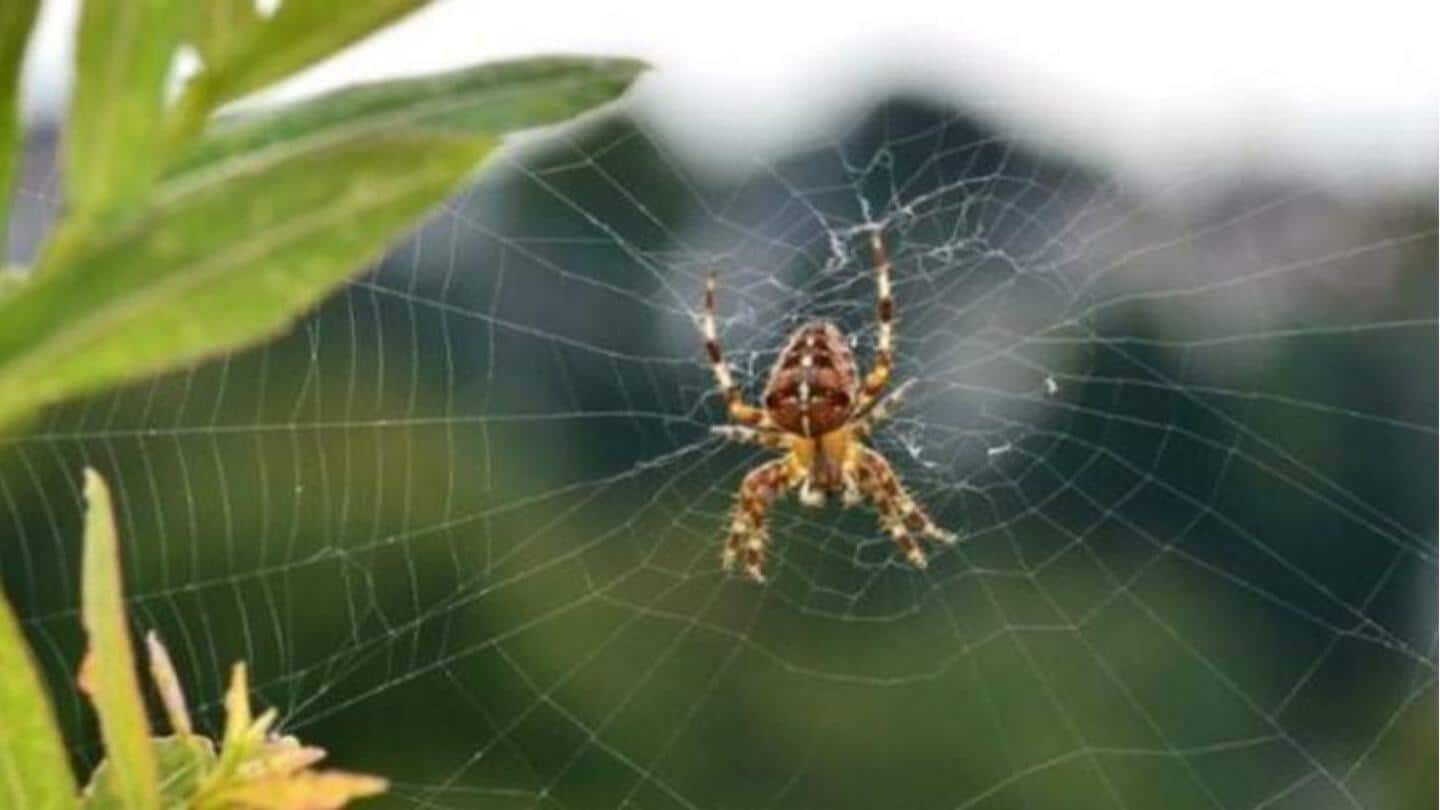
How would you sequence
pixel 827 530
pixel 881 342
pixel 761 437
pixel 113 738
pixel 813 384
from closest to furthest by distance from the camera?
pixel 113 738
pixel 881 342
pixel 813 384
pixel 761 437
pixel 827 530

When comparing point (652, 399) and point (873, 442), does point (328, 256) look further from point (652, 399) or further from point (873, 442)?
point (652, 399)

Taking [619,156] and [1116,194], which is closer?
[1116,194]

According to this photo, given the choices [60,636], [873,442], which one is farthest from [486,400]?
[873,442]

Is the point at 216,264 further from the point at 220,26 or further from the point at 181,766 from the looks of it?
the point at 181,766

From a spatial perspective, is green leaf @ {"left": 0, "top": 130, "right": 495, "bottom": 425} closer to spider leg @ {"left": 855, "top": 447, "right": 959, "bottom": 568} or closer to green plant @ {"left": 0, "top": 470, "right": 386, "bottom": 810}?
green plant @ {"left": 0, "top": 470, "right": 386, "bottom": 810}

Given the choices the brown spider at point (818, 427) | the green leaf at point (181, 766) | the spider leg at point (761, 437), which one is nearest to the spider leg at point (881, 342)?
the brown spider at point (818, 427)

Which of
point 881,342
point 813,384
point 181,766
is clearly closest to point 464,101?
point 181,766
